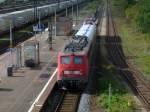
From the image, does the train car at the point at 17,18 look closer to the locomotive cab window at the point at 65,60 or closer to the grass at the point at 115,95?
the grass at the point at 115,95

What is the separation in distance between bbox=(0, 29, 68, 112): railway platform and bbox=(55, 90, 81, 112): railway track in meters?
1.40

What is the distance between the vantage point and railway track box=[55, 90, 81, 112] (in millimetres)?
23753

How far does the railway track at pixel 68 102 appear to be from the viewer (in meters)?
23.8

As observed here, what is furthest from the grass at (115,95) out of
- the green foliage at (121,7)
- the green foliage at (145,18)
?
the green foliage at (121,7)

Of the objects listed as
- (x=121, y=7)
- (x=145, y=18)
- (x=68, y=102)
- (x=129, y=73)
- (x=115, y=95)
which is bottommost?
(x=68, y=102)

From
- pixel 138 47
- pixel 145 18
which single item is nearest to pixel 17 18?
pixel 145 18

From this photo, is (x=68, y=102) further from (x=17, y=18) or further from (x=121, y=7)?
(x=121, y=7)

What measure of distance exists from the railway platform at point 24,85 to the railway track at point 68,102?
4.59ft

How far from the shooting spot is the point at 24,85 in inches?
1113

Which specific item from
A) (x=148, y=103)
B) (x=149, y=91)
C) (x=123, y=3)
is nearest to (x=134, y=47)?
(x=149, y=91)

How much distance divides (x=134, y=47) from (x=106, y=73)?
16.0 meters

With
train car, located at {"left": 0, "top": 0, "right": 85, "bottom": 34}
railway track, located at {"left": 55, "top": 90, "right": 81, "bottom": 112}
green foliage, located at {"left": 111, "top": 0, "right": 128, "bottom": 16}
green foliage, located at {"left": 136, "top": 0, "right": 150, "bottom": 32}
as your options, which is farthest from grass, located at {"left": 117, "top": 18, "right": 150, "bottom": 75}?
green foliage, located at {"left": 111, "top": 0, "right": 128, "bottom": 16}

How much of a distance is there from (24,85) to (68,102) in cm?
399

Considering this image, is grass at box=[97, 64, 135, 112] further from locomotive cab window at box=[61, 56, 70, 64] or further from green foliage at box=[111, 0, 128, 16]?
green foliage at box=[111, 0, 128, 16]
